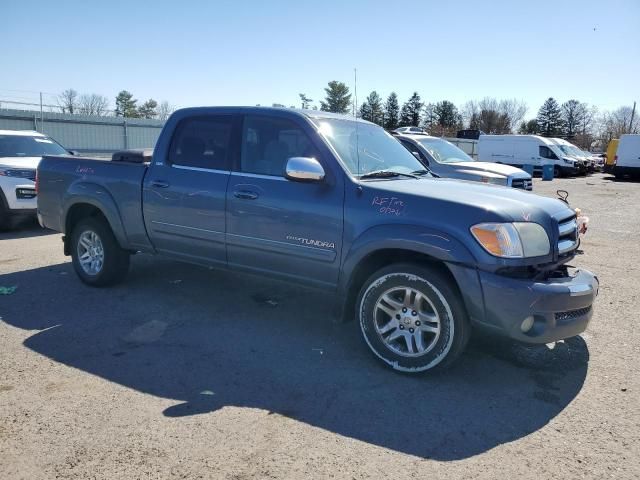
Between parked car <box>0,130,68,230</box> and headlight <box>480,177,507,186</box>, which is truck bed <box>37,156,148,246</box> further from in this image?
headlight <box>480,177,507,186</box>


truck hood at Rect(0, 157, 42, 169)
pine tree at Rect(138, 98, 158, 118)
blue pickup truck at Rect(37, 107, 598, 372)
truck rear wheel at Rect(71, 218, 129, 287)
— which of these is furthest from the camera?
pine tree at Rect(138, 98, 158, 118)

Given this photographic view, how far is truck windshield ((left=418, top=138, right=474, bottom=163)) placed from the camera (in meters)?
10.8

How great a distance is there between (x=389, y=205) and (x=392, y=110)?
8062 cm

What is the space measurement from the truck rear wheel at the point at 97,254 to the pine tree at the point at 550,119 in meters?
99.4

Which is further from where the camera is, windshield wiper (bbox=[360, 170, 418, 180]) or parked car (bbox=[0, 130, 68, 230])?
parked car (bbox=[0, 130, 68, 230])

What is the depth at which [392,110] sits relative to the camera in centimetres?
8119

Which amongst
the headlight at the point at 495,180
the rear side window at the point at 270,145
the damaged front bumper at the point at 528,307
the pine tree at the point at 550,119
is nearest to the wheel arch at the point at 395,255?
the damaged front bumper at the point at 528,307

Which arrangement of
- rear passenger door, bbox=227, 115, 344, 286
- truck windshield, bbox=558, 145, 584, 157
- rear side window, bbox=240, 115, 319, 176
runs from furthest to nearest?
truck windshield, bbox=558, 145, 584, 157, rear side window, bbox=240, 115, 319, 176, rear passenger door, bbox=227, 115, 344, 286

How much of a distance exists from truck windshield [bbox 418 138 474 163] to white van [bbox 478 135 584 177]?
19855mm

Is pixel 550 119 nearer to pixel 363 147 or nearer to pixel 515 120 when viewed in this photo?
pixel 515 120

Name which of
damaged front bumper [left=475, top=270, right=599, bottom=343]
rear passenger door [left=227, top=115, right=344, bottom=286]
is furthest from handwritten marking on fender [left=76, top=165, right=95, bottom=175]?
damaged front bumper [left=475, top=270, right=599, bottom=343]

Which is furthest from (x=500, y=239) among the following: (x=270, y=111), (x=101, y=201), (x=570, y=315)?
(x=101, y=201)

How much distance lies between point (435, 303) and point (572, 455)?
125 cm

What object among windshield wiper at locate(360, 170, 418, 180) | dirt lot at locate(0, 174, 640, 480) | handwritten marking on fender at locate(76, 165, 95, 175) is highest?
windshield wiper at locate(360, 170, 418, 180)
